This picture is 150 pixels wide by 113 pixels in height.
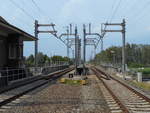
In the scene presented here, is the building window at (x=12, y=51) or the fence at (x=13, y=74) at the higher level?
the building window at (x=12, y=51)

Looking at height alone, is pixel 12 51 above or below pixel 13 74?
above

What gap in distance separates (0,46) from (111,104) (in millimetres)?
15933

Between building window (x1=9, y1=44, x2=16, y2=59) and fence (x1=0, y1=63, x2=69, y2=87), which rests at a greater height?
building window (x1=9, y1=44, x2=16, y2=59)

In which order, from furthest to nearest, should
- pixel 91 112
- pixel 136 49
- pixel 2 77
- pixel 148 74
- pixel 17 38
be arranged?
1. pixel 136 49
2. pixel 148 74
3. pixel 17 38
4. pixel 2 77
5. pixel 91 112

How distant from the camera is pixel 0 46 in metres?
25.8

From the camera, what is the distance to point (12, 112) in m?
10.1

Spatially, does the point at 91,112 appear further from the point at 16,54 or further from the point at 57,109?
the point at 16,54

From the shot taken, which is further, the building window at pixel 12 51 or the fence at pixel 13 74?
the building window at pixel 12 51

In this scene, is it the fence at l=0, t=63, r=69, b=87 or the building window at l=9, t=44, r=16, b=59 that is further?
the building window at l=9, t=44, r=16, b=59

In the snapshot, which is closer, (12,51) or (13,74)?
(13,74)

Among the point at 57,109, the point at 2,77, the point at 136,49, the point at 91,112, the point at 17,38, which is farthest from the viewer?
the point at 136,49

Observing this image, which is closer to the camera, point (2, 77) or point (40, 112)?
point (40, 112)

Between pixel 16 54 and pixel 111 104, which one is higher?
pixel 16 54

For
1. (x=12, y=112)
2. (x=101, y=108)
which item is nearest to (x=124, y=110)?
(x=101, y=108)
